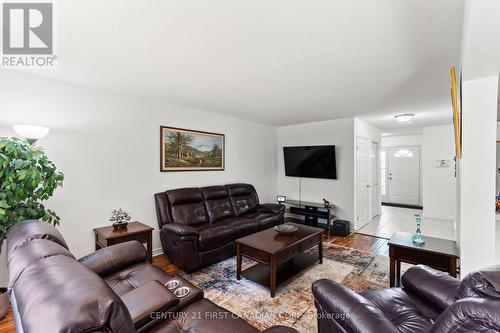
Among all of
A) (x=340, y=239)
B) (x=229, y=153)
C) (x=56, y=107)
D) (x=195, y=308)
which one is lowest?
(x=340, y=239)

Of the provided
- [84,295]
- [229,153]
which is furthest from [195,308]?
[229,153]

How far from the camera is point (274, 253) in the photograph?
243 centimetres

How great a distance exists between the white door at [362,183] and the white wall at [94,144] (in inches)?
135

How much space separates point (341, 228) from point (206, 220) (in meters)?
2.65

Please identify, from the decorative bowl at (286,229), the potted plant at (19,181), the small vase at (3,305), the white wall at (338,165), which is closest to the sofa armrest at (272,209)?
the decorative bowl at (286,229)

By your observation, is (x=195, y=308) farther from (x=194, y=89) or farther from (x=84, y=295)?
(x=194, y=89)

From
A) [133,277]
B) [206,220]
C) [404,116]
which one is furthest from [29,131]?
[404,116]

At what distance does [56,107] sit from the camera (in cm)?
271

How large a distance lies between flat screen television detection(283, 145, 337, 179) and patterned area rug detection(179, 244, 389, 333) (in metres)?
1.93

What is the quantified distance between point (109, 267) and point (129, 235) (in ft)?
2.79

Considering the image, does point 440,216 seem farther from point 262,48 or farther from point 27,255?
point 27,255

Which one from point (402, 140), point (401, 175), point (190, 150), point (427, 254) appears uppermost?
point (402, 140)

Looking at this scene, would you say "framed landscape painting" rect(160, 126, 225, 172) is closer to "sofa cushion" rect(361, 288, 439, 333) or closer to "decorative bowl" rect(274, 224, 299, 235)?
"decorative bowl" rect(274, 224, 299, 235)

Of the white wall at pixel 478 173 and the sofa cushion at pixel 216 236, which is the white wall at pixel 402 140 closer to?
the white wall at pixel 478 173
